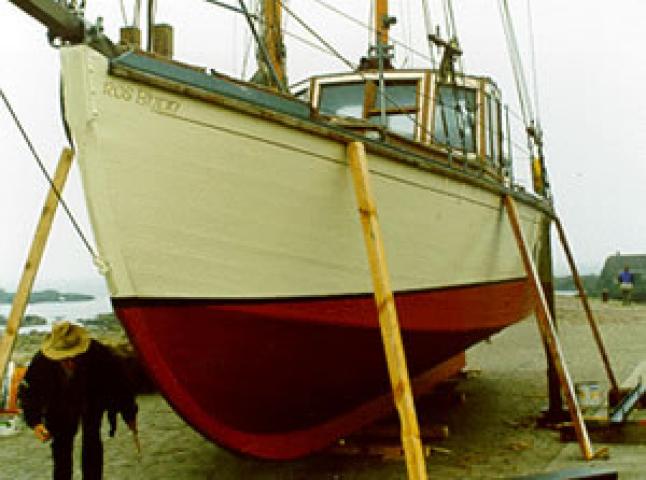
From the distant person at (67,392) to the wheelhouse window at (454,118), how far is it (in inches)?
160

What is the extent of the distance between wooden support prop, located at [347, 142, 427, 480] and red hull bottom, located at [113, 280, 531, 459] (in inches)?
20.5

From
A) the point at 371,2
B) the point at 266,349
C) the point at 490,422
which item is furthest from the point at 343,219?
the point at 371,2

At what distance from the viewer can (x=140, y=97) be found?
4094 mm

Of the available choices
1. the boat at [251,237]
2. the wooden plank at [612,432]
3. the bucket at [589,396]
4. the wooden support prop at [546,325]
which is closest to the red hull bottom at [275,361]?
the boat at [251,237]

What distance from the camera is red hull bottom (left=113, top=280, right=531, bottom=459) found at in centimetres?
441

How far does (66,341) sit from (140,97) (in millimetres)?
1734

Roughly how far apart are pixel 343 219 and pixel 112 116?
5.73ft

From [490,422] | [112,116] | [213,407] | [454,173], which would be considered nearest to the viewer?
[112,116]

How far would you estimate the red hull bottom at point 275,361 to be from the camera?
4.41 metres

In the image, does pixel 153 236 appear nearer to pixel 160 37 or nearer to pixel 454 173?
pixel 160 37

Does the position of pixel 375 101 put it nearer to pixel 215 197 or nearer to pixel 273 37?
pixel 273 37

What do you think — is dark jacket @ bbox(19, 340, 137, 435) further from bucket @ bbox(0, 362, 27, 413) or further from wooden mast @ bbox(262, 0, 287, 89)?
bucket @ bbox(0, 362, 27, 413)

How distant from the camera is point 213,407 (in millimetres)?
4715

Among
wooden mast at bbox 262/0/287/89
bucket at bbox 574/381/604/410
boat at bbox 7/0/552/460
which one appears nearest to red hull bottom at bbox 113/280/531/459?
boat at bbox 7/0/552/460
